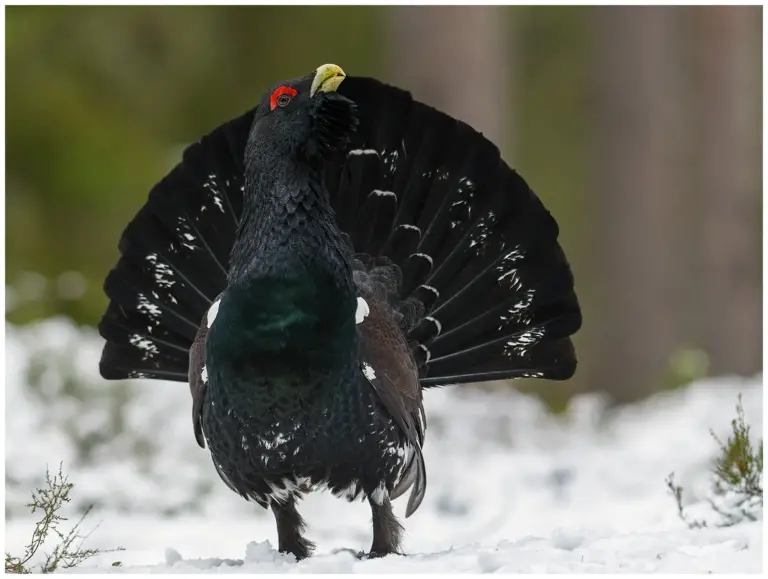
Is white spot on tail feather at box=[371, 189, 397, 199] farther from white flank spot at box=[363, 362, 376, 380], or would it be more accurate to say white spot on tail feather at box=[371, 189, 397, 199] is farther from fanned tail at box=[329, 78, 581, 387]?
white flank spot at box=[363, 362, 376, 380]

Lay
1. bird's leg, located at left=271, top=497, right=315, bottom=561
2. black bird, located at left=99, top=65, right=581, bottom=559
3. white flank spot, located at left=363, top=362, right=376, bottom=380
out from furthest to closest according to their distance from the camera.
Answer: bird's leg, located at left=271, top=497, right=315, bottom=561
white flank spot, located at left=363, top=362, right=376, bottom=380
black bird, located at left=99, top=65, right=581, bottom=559

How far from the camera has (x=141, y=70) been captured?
43.1 ft

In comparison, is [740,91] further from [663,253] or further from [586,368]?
[586,368]

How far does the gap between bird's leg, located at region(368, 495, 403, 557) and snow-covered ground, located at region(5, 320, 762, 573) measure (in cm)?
18

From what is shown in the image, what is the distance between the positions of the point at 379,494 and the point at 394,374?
46cm

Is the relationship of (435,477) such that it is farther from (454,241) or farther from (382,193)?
(382,193)

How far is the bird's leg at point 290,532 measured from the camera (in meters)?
4.54

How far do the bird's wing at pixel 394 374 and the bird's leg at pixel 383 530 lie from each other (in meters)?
0.11

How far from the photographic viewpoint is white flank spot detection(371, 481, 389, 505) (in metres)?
4.39

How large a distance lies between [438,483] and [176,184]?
2957 mm

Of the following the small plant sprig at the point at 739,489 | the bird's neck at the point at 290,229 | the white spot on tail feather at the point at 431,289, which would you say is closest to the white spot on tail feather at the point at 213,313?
the bird's neck at the point at 290,229

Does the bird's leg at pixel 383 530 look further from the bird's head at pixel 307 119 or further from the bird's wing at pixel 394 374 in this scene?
the bird's head at pixel 307 119

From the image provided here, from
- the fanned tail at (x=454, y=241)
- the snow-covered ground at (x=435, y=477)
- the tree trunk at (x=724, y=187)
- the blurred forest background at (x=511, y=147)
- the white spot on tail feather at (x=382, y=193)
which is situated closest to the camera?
the snow-covered ground at (x=435, y=477)

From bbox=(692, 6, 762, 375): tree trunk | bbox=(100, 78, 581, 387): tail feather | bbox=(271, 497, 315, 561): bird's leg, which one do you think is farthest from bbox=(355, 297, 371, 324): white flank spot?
bbox=(692, 6, 762, 375): tree trunk
